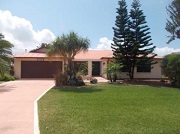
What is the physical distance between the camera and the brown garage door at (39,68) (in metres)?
34.0

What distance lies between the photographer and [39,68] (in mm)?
34344

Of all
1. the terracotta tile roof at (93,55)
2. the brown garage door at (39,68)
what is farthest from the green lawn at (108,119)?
the brown garage door at (39,68)

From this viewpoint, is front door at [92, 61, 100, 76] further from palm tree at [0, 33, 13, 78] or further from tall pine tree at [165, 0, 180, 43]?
tall pine tree at [165, 0, 180, 43]

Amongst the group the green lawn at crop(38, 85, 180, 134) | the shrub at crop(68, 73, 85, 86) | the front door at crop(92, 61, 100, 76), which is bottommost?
the green lawn at crop(38, 85, 180, 134)

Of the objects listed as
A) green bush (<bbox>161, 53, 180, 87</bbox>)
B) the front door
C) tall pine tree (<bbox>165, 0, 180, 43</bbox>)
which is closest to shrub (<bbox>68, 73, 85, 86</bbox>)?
green bush (<bbox>161, 53, 180, 87</bbox>)

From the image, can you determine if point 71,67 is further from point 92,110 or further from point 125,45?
point 92,110

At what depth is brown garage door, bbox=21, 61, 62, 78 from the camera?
34.0m

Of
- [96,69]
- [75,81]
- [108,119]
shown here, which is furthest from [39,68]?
[108,119]

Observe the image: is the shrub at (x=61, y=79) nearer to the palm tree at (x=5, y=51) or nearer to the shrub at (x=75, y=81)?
the shrub at (x=75, y=81)

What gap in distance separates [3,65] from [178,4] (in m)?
16.0

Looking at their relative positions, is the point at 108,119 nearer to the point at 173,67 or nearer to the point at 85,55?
the point at 173,67

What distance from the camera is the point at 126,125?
27.3ft

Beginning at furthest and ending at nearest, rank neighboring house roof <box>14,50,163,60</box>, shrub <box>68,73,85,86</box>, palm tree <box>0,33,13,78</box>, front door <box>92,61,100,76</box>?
front door <box>92,61,100,76</box>
neighboring house roof <box>14,50,163,60</box>
shrub <box>68,73,85,86</box>
palm tree <box>0,33,13,78</box>

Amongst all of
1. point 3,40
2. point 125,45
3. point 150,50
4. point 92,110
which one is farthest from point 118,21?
point 92,110
